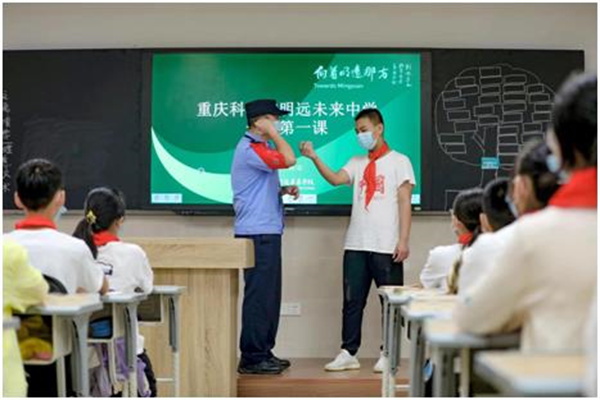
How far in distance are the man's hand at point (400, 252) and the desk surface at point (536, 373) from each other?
4014mm

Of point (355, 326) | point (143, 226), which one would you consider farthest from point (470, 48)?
point (143, 226)

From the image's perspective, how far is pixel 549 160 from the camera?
2.35 metres

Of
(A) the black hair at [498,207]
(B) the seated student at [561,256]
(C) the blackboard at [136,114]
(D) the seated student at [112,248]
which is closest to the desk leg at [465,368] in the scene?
(B) the seated student at [561,256]

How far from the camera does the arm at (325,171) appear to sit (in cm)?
593

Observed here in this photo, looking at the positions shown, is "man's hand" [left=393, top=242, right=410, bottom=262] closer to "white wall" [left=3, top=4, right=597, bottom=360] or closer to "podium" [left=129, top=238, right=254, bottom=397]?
"white wall" [left=3, top=4, right=597, bottom=360]

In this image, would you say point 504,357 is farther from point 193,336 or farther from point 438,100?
point 438,100

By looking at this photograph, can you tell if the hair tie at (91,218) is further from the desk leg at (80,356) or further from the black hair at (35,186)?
the desk leg at (80,356)

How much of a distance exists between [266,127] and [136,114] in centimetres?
111

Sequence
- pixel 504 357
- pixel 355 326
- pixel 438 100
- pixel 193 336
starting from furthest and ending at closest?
pixel 438 100
pixel 355 326
pixel 193 336
pixel 504 357

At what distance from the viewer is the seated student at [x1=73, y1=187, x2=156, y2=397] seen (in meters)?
4.04

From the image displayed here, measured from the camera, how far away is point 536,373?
156 centimetres

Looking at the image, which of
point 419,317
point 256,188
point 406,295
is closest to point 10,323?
point 419,317

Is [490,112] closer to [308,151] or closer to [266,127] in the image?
[308,151]

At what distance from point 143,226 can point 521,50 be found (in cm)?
254
